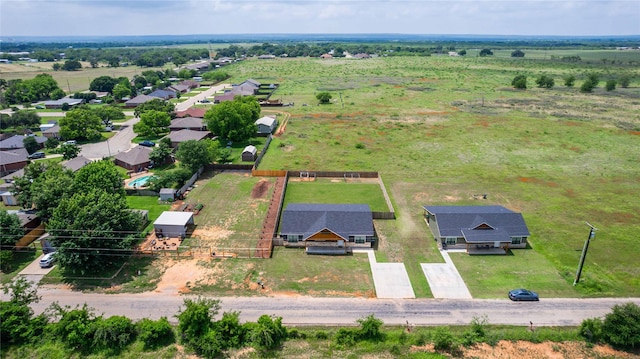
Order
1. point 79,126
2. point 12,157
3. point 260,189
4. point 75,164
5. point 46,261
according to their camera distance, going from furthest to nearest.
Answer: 1. point 79,126
2. point 12,157
3. point 75,164
4. point 260,189
5. point 46,261

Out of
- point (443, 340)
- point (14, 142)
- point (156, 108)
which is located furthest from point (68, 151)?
point (443, 340)

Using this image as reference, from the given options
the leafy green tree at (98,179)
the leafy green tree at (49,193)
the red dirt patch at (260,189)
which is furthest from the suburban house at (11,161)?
the red dirt patch at (260,189)

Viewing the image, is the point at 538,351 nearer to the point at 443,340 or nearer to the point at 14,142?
the point at 443,340

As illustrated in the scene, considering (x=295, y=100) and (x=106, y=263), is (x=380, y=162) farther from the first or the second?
(x=295, y=100)

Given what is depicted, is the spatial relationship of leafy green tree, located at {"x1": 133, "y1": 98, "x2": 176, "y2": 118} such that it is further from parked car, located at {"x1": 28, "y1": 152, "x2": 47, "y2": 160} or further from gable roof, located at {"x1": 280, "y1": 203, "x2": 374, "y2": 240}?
gable roof, located at {"x1": 280, "y1": 203, "x2": 374, "y2": 240}

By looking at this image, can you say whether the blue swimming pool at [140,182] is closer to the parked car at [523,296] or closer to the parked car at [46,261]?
the parked car at [46,261]

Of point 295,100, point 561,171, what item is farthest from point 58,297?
point 295,100
